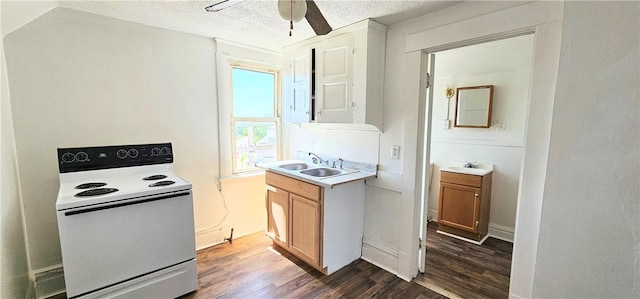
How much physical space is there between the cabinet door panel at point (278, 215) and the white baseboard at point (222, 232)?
39 centimetres

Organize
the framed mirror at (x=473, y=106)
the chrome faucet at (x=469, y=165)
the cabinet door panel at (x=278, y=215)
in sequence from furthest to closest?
the chrome faucet at (x=469, y=165) < the framed mirror at (x=473, y=106) < the cabinet door panel at (x=278, y=215)

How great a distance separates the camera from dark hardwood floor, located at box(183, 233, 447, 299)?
2.14 meters

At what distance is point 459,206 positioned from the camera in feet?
10.2

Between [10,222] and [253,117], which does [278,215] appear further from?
[10,222]

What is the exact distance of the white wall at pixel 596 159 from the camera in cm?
114

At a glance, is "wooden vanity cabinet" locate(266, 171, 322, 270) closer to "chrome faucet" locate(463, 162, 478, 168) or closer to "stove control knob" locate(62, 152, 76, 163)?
"stove control knob" locate(62, 152, 76, 163)

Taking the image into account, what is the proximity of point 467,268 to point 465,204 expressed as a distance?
788mm

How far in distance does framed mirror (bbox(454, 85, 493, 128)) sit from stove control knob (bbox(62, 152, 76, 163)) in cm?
390

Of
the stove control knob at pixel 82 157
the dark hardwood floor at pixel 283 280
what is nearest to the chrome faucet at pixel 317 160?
the dark hardwood floor at pixel 283 280

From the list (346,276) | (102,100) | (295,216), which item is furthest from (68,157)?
(346,276)

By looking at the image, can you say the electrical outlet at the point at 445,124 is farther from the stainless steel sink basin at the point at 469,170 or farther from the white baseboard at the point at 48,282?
the white baseboard at the point at 48,282

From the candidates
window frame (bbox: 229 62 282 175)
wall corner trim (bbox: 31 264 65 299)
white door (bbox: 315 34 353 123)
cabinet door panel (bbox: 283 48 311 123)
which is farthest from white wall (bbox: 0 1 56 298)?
white door (bbox: 315 34 353 123)

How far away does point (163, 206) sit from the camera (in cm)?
194

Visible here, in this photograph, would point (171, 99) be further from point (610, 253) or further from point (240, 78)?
point (610, 253)
